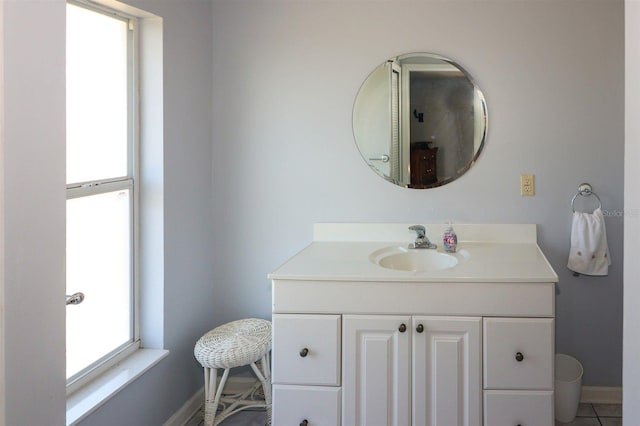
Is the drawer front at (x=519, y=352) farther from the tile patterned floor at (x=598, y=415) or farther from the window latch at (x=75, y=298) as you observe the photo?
the window latch at (x=75, y=298)

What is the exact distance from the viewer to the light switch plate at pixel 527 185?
287 cm

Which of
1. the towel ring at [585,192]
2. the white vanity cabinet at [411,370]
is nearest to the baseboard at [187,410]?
the white vanity cabinet at [411,370]

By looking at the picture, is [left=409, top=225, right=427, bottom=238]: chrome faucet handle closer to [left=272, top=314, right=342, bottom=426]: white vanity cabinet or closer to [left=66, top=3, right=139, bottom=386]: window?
[left=272, top=314, right=342, bottom=426]: white vanity cabinet

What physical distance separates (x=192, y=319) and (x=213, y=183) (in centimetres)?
68

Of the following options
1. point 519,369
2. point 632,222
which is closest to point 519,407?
point 519,369

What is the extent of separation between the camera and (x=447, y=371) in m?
2.21

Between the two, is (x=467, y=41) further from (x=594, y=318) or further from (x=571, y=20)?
(x=594, y=318)

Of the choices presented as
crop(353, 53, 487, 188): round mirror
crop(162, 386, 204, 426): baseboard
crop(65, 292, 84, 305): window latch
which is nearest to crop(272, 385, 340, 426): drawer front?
crop(162, 386, 204, 426): baseboard

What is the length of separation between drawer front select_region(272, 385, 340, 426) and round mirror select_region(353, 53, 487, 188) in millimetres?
1130

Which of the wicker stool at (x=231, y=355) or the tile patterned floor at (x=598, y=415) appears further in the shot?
the tile patterned floor at (x=598, y=415)

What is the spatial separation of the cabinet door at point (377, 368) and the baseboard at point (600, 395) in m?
1.19

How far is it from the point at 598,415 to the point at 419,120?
1.61 m

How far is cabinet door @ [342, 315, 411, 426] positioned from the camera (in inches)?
87.9

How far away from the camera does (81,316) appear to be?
2.14m
